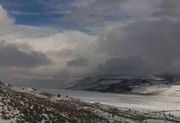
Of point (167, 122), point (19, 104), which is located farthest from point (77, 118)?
point (167, 122)

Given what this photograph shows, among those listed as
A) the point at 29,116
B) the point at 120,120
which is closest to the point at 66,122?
the point at 29,116

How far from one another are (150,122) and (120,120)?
18001mm

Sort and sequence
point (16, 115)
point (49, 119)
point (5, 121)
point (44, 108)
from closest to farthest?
point (5, 121) < point (16, 115) < point (49, 119) < point (44, 108)

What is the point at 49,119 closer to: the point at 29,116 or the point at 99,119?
the point at 29,116

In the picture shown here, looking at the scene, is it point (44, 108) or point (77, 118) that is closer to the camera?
point (44, 108)

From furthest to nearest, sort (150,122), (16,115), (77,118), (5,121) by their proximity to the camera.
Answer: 1. (150,122)
2. (77,118)
3. (16,115)
4. (5,121)

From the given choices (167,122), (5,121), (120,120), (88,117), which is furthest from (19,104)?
(167,122)

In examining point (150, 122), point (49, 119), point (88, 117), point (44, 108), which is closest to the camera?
point (49, 119)

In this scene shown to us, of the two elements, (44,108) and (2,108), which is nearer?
(2,108)

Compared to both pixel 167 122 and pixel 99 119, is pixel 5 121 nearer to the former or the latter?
pixel 99 119

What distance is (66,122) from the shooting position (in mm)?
77500

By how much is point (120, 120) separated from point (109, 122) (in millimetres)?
9546

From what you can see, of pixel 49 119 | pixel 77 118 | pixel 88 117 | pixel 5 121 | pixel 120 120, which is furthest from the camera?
pixel 120 120

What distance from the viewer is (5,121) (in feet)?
209
